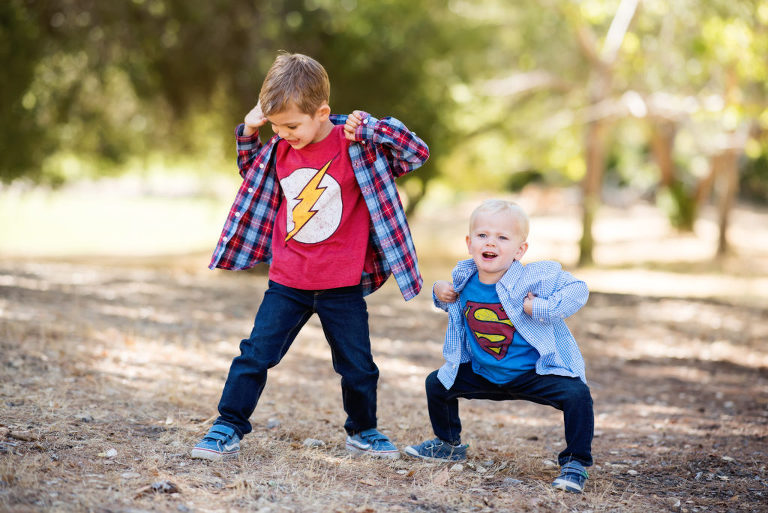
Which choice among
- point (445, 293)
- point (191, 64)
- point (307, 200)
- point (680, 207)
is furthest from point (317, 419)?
point (680, 207)

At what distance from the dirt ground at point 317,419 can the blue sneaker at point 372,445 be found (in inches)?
2.5

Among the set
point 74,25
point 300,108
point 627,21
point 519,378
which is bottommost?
point 519,378

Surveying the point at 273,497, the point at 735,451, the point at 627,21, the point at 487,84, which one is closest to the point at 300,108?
the point at 273,497

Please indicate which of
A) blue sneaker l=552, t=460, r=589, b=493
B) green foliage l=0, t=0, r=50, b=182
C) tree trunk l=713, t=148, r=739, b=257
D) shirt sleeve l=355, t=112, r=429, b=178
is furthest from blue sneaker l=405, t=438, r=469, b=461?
tree trunk l=713, t=148, r=739, b=257

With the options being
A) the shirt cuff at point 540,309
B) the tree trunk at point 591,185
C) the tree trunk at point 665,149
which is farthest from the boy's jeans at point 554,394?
the tree trunk at point 665,149

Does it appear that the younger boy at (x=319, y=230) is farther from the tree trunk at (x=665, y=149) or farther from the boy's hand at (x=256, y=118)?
the tree trunk at (x=665, y=149)

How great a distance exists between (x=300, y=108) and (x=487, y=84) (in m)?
13.3

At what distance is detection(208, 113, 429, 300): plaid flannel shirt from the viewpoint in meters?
3.40

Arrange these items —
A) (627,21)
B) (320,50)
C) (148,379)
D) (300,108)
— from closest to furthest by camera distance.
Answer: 1. (300,108)
2. (148,379)
3. (320,50)
4. (627,21)

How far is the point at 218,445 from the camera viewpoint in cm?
340

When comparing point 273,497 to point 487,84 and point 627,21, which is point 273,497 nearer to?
point 627,21

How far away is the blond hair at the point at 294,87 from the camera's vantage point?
325 cm

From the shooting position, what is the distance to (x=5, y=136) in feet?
34.0

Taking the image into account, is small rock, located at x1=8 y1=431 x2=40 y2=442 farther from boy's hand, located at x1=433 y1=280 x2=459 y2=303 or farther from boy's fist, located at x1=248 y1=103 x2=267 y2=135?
boy's hand, located at x1=433 y1=280 x2=459 y2=303
